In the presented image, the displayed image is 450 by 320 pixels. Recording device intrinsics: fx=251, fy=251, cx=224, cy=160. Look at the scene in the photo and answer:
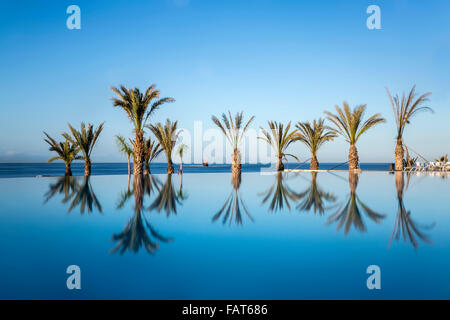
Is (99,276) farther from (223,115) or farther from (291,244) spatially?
(223,115)

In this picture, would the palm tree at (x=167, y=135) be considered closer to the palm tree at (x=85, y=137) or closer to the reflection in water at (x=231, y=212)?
the palm tree at (x=85, y=137)

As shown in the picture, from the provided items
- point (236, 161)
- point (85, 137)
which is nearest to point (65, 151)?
point (85, 137)

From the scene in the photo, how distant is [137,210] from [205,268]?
9.69ft

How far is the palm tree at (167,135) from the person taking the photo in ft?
57.6

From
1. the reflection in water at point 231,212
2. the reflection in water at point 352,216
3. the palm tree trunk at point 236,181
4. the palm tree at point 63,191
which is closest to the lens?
the reflection in water at point 352,216

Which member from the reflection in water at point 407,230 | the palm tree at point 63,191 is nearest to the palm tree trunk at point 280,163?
the palm tree at point 63,191

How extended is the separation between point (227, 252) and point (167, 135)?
52.3 ft

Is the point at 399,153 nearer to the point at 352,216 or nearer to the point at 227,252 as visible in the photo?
the point at 352,216

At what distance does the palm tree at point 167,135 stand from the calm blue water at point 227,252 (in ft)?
42.9

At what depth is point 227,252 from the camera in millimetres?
2682

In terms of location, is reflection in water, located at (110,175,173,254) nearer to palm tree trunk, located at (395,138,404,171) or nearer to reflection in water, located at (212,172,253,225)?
reflection in water, located at (212,172,253,225)

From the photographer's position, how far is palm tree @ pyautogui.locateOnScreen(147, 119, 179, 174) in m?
17.6
